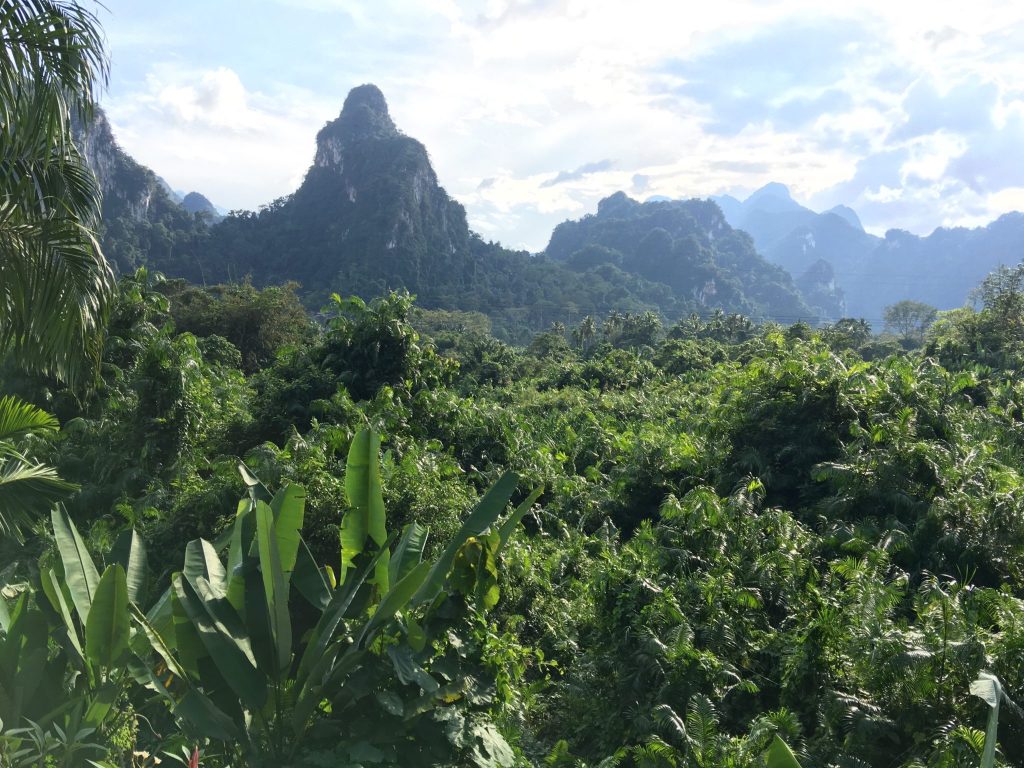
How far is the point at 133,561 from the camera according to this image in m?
4.21

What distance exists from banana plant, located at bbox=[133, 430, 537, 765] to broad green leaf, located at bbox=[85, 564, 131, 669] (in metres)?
0.11

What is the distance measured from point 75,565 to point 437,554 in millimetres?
2846

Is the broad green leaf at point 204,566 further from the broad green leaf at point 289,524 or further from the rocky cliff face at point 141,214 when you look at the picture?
the rocky cliff face at point 141,214

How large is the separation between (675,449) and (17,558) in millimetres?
7815

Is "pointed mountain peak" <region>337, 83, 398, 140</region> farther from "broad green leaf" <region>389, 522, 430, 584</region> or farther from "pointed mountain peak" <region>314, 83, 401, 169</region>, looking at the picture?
"broad green leaf" <region>389, 522, 430, 584</region>

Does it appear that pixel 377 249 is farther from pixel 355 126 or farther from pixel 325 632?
pixel 325 632

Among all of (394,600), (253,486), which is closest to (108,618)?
(253,486)

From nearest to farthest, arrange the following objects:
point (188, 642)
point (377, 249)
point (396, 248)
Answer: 1. point (188, 642)
2. point (377, 249)
3. point (396, 248)

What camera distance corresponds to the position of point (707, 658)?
15.3ft

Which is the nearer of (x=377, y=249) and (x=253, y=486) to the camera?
(x=253, y=486)

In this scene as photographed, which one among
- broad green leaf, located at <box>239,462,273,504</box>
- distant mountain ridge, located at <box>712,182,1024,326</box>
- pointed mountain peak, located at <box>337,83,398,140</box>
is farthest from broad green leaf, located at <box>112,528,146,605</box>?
distant mountain ridge, located at <box>712,182,1024,326</box>

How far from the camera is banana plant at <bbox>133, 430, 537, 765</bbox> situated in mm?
3213

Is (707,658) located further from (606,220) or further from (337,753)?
(606,220)

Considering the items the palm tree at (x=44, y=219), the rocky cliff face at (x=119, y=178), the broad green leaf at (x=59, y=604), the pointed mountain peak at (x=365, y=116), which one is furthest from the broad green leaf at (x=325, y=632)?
the pointed mountain peak at (x=365, y=116)
